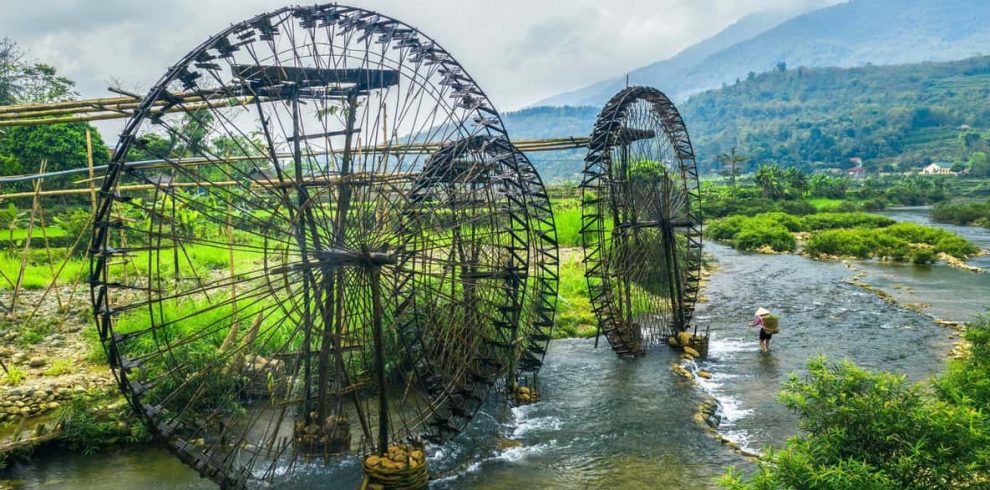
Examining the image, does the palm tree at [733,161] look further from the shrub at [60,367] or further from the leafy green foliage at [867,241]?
the shrub at [60,367]

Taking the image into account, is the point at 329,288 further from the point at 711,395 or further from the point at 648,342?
the point at 648,342

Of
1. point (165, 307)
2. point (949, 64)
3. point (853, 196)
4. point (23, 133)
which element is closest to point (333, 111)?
point (165, 307)

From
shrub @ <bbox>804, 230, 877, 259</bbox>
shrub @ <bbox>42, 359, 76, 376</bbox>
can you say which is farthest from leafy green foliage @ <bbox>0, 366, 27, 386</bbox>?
shrub @ <bbox>804, 230, 877, 259</bbox>

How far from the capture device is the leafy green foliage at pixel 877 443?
652cm

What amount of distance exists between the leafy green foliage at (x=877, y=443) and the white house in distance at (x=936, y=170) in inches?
3598

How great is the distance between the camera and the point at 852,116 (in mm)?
128500

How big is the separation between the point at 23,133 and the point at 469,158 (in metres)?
22.1

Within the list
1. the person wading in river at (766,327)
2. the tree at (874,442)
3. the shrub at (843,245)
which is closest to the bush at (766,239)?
the shrub at (843,245)

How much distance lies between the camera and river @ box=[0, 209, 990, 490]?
10.3 meters

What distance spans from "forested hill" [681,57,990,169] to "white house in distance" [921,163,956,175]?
14.8 feet

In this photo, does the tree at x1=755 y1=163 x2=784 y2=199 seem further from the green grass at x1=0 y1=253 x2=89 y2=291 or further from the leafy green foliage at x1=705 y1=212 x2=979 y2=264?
the green grass at x1=0 y1=253 x2=89 y2=291

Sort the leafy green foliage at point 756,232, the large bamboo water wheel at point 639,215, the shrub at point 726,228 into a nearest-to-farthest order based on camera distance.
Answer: the large bamboo water wheel at point 639,215 → the leafy green foliage at point 756,232 → the shrub at point 726,228

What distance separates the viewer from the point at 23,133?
84.3 feet

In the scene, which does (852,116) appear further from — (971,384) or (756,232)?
(971,384)
